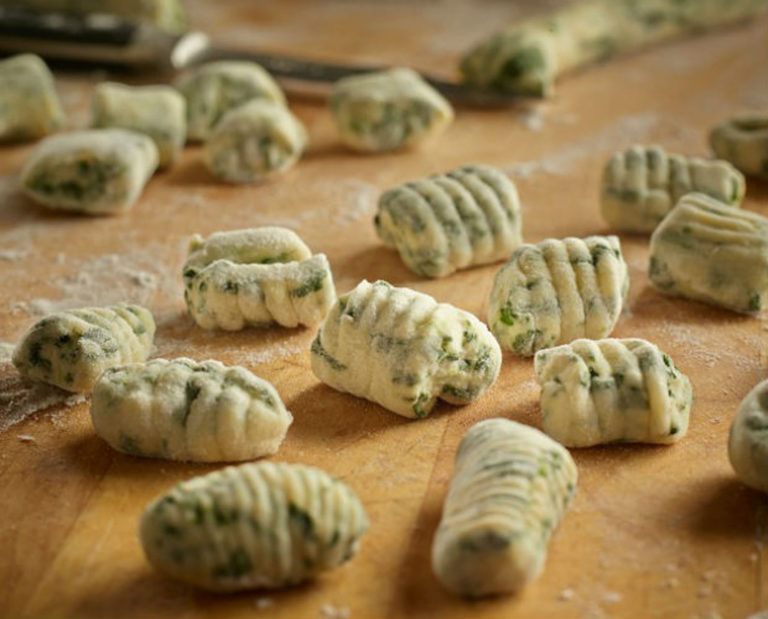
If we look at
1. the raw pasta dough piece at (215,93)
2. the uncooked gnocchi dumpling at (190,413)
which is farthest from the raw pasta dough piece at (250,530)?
the raw pasta dough piece at (215,93)

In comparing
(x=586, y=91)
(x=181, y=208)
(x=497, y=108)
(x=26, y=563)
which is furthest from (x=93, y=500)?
(x=586, y=91)

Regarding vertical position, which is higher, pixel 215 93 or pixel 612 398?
pixel 215 93

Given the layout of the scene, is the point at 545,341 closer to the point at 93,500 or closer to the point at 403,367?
the point at 403,367

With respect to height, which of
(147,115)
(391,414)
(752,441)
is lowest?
(391,414)

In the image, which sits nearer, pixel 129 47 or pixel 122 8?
pixel 129 47

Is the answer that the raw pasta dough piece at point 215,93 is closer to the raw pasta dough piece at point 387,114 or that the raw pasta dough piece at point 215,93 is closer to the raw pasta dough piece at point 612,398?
the raw pasta dough piece at point 387,114

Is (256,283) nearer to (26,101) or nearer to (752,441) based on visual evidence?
(752,441)

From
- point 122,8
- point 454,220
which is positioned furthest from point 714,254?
point 122,8
